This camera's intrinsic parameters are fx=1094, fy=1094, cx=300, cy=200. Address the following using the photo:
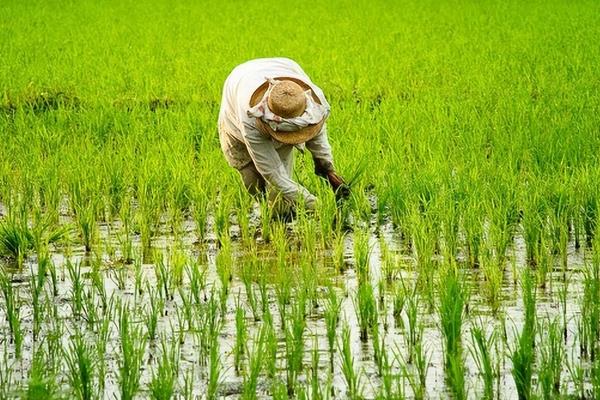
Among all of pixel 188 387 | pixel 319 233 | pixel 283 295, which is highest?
pixel 319 233

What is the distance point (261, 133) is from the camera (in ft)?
14.9

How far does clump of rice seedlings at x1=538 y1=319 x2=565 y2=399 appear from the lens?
2.72m

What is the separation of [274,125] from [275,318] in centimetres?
96

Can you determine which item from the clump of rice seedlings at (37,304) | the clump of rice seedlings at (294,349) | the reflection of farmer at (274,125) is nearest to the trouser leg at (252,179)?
the reflection of farmer at (274,125)

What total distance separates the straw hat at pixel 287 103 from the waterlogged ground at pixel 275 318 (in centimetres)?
48

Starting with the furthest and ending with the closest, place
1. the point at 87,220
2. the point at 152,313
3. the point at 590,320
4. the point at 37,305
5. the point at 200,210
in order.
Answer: the point at 200,210
the point at 87,220
the point at 37,305
the point at 152,313
the point at 590,320

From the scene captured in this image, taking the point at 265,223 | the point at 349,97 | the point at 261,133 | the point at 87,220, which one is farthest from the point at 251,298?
the point at 349,97

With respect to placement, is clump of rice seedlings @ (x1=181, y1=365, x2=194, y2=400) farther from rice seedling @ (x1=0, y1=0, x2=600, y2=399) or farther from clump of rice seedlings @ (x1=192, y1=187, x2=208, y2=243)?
clump of rice seedlings @ (x1=192, y1=187, x2=208, y2=243)

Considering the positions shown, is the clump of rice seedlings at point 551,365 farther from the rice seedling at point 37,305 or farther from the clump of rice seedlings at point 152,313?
the rice seedling at point 37,305

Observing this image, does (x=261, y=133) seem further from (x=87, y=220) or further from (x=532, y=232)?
(x=532, y=232)

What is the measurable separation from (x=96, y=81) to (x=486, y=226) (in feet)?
16.9

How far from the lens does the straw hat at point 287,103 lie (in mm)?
4266

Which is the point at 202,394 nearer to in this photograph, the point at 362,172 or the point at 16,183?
the point at 362,172

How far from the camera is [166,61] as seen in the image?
418 inches
